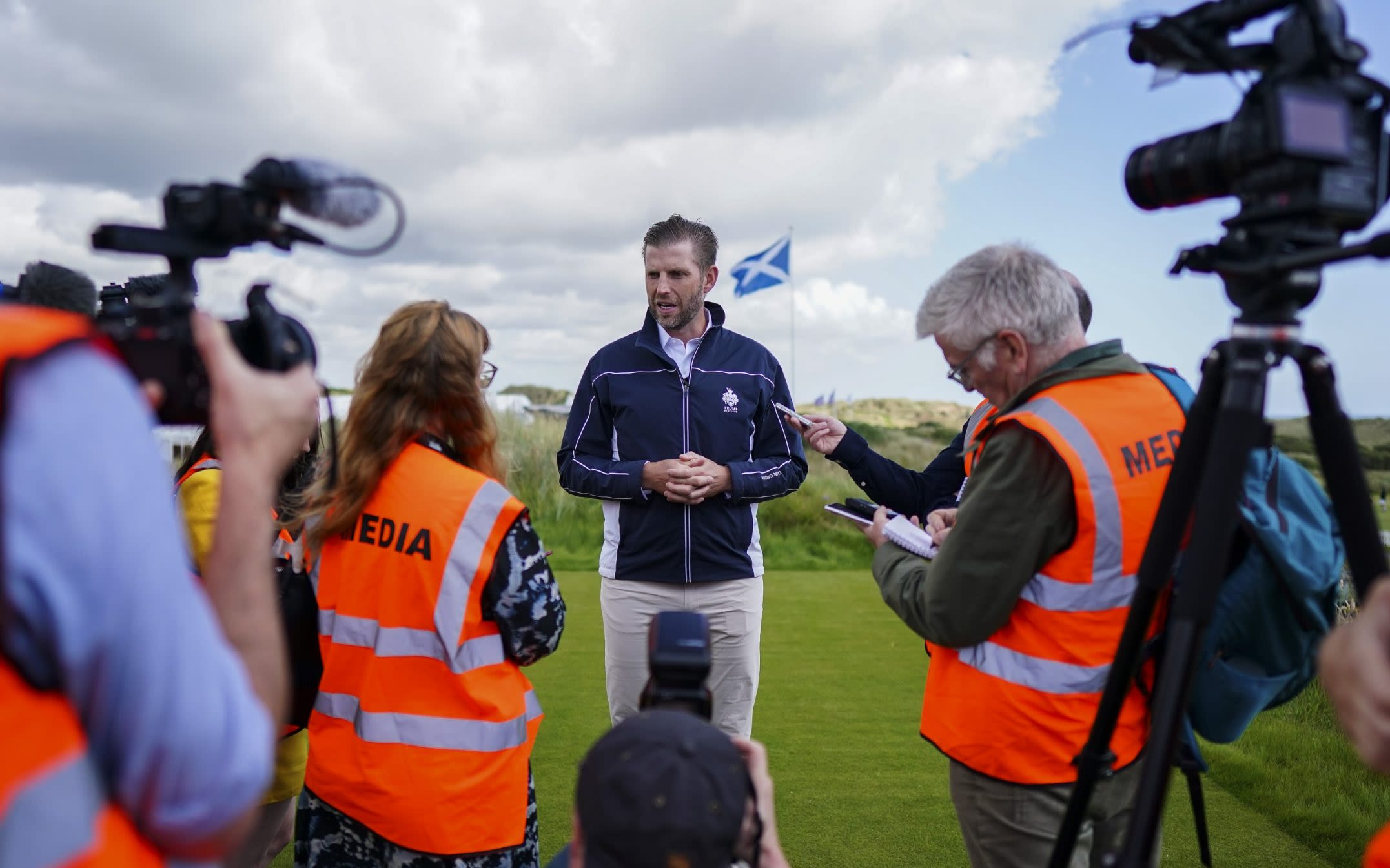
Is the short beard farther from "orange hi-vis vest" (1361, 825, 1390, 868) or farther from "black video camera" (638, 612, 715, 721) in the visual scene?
"orange hi-vis vest" (1361, 825, 1390, 868)

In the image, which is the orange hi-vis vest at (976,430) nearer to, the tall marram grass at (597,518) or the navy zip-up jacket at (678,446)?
the navy zip-up jacket at (678,446)

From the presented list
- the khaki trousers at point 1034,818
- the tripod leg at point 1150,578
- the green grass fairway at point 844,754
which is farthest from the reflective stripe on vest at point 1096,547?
the green grass fairway at point 844,754

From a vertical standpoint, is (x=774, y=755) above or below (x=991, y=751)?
below

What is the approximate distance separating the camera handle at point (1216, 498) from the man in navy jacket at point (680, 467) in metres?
1.97

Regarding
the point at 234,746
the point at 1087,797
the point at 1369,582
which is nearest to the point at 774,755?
the point at 1087,797

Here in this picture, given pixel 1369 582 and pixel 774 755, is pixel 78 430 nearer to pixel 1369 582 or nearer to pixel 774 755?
pixel 1369 582

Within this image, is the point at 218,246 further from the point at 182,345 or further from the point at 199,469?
the point at 199,469

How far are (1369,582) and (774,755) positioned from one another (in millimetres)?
2707

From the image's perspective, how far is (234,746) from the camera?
0.71m

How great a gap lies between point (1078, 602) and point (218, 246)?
150 centimetres

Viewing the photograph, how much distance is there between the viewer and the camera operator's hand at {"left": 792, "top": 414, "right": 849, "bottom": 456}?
9.43 ft

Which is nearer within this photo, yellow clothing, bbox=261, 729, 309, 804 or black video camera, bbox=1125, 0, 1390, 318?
black video camera, bbox=1125, 0, 1390, 318

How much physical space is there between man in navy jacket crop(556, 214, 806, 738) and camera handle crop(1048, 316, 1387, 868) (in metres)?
1.97

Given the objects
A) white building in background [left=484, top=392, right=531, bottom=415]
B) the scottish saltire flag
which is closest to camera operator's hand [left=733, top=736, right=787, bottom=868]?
the scottish saltire flag
